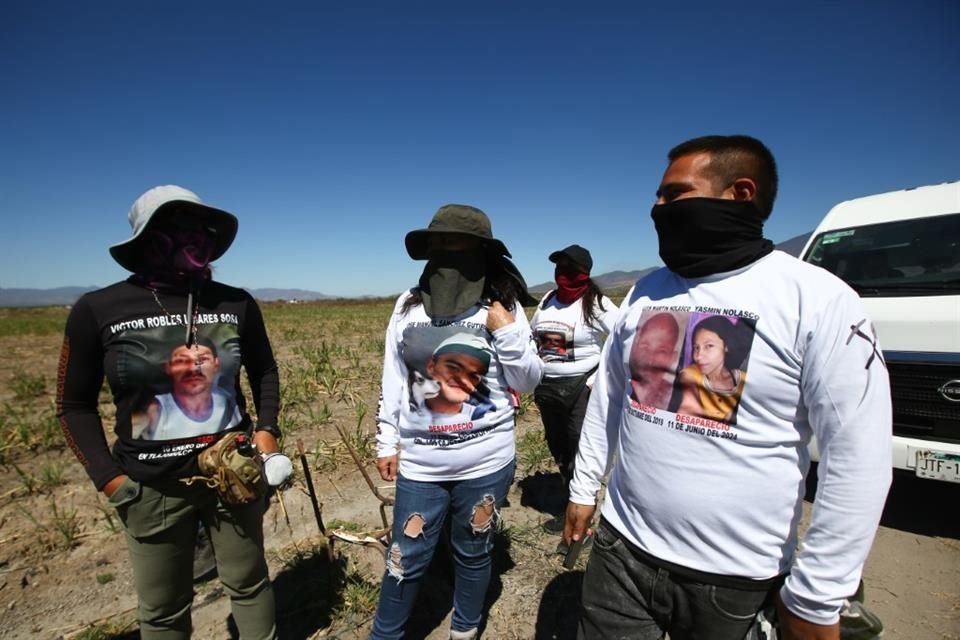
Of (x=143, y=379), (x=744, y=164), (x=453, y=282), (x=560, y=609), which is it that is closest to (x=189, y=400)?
(x=143, y=379)

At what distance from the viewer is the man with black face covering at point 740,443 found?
3.72 feet

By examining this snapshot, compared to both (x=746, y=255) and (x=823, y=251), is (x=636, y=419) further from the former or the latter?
(x=823, y=251)

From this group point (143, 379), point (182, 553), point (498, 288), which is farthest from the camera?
point (498, 288)

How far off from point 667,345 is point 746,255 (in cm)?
36

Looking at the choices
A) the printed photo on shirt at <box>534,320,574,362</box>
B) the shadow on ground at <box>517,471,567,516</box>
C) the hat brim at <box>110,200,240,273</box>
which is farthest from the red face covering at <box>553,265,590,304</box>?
the hat brim at <box>110,200,240,273</box>

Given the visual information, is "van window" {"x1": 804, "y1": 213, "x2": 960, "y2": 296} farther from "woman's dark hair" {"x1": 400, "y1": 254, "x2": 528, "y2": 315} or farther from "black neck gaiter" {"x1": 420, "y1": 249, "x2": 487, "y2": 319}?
"black neck gaiter" {"x1": 420, "y1": 249, "x2": 487, "y2": 319}

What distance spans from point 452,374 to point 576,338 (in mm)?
1666

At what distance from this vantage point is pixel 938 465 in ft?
10.6

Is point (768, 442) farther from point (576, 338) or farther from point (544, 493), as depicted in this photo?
point (544, 493)

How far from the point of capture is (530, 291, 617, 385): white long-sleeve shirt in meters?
3.51

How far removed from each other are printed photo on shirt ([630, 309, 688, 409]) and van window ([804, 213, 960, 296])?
384 cm

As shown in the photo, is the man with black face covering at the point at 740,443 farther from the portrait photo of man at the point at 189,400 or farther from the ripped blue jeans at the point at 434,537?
the portrait photo of man at the point at 189,400

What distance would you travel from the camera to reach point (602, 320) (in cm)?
352

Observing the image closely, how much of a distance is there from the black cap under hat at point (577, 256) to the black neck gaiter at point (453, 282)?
1501 mm
